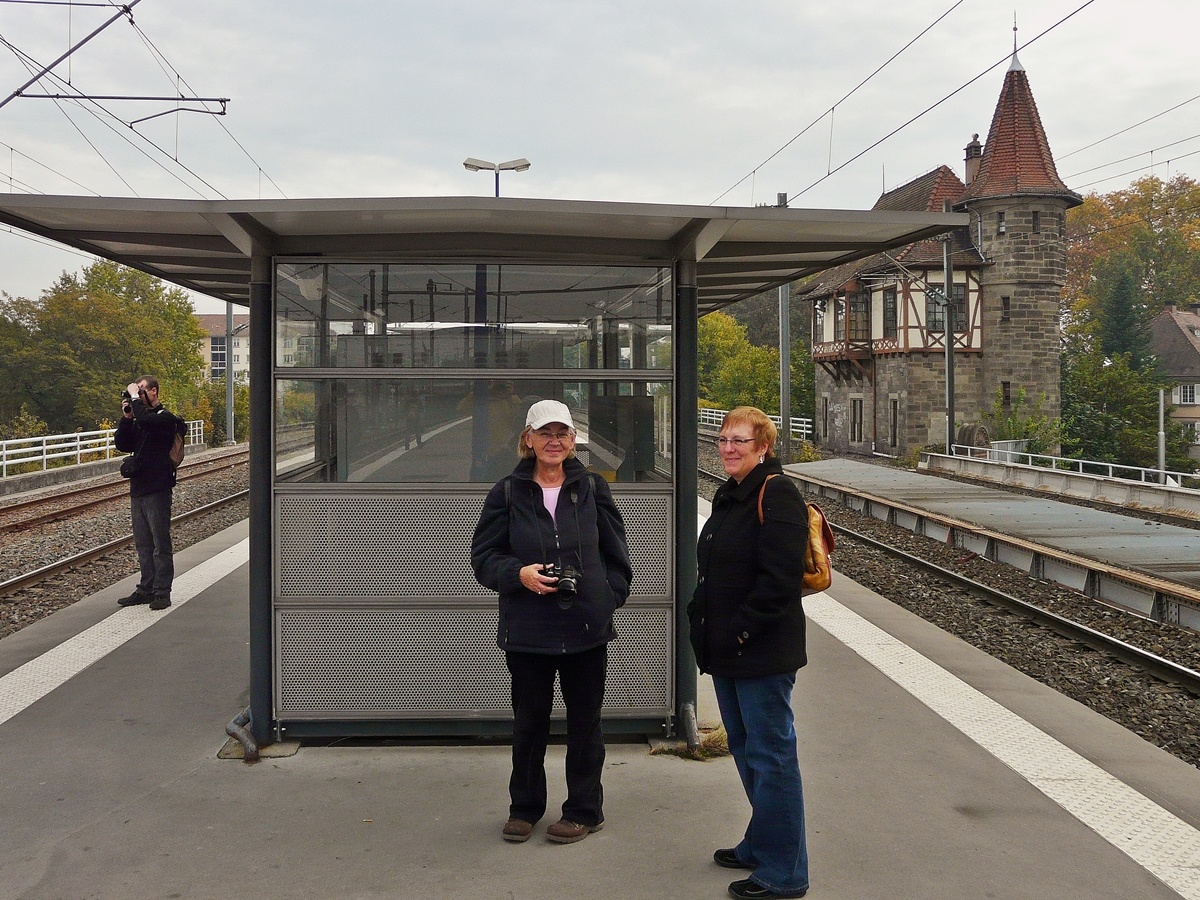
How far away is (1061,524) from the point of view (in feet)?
57.3

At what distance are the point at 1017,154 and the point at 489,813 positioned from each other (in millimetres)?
44798

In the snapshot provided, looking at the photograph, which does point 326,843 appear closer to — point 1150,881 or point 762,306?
point 1150,881

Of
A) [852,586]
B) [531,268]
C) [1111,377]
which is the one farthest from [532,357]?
[1111,377]

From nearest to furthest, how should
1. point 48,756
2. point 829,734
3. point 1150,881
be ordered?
point 1150,881, point 48,756, point 829,734

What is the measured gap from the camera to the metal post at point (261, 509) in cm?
529

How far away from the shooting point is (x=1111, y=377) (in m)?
44.1

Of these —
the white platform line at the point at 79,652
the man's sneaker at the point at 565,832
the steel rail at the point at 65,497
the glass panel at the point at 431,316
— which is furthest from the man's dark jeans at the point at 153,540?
the steel rail at the point at 65,497

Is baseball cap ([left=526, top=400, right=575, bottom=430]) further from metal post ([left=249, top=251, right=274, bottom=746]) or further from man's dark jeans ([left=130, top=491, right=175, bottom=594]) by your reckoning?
man's dark jeans ([left=130, top=491, right=175, bottom=594])

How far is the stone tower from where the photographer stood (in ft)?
141

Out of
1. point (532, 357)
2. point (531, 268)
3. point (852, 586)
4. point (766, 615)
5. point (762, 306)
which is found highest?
point (762, 306)

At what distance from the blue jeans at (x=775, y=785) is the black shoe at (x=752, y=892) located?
15mm

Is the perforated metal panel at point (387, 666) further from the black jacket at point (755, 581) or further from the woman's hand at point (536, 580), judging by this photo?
the black jacket at point (755, 581)

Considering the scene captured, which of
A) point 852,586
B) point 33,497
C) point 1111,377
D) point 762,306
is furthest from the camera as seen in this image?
point 762,306

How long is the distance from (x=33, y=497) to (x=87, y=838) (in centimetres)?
1903
